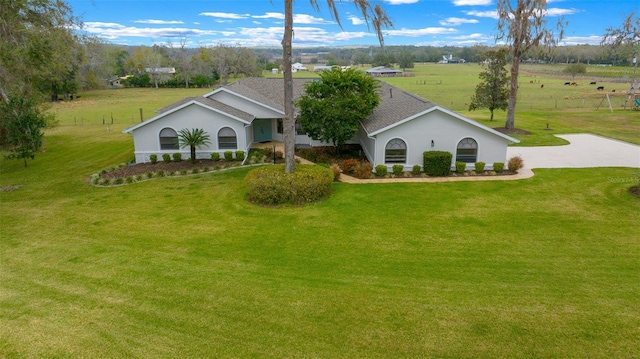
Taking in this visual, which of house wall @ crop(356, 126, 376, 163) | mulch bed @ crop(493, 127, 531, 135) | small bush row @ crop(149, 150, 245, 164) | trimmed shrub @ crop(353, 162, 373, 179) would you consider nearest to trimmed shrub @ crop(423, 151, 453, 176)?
house wall @ crop(356, 126, 376, 163)

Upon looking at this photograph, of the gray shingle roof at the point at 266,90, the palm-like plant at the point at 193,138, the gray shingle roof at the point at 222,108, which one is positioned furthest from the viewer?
the gray shingle roof at the point at 266,90

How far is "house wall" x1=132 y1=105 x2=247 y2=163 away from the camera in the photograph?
73.9 ft

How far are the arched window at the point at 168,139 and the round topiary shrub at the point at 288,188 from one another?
327 inches

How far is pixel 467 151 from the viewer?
20328mm

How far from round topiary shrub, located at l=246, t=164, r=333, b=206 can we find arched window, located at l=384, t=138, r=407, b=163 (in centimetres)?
446

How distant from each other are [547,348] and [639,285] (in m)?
4.10

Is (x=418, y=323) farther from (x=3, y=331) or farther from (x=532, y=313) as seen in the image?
(x=3, y=331)

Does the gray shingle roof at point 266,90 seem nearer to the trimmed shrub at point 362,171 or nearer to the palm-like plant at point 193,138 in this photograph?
the palm-like plant at point 193,138

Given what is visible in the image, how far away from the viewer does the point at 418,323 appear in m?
8.48

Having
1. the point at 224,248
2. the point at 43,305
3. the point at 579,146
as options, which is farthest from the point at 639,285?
the point at 579,146

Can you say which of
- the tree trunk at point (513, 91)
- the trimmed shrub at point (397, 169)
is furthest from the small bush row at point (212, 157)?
the tree trunk at point (513, 91)

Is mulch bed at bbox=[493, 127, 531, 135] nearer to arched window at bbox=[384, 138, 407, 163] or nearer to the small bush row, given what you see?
arched window at bbox=[384, 138, 407, 163]

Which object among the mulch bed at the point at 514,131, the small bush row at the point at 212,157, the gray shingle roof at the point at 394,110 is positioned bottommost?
the small bush row at the point at 212,157

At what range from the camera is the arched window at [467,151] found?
66.2 ft
